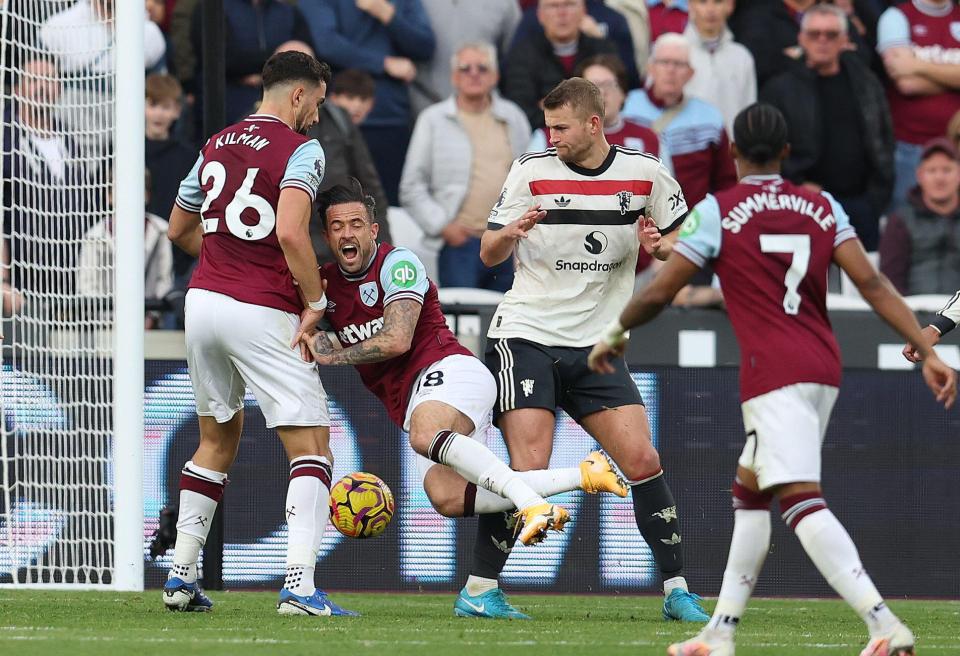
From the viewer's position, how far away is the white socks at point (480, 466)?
6680 millimetres

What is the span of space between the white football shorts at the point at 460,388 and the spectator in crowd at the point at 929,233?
5093 millimetres

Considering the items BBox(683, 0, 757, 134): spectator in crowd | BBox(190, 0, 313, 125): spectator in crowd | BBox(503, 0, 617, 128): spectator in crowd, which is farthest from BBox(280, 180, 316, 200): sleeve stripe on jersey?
BBox(683, 0, 757, 134): spectator in crowd

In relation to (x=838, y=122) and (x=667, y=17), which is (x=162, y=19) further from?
(x=838, y=122)

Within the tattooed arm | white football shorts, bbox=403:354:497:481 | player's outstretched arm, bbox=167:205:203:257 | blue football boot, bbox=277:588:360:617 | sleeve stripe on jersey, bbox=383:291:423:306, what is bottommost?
blue football boot, bbox=277:588:360:617

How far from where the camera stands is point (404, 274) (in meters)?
7.16

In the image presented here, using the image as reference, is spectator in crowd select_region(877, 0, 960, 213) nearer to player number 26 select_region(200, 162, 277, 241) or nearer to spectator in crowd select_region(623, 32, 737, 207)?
spectator in crowd select_region(623, 32, 737, 207)

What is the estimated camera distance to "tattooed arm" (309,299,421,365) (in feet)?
23.0

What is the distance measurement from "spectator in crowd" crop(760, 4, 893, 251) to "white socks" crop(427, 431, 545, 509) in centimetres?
599

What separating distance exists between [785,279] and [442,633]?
199 centimetres

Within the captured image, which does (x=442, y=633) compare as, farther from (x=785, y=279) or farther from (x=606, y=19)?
(x=606, y=19)

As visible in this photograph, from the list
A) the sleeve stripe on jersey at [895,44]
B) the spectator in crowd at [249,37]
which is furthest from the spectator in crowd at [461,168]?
the sleeve stripe on jersey at [895,44]

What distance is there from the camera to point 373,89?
39.3 ft

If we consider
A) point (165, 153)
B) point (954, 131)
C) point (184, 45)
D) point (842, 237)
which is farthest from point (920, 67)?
point (842, 237)

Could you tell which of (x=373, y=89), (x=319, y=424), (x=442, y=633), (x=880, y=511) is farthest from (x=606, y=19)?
(x=442, y=633)
